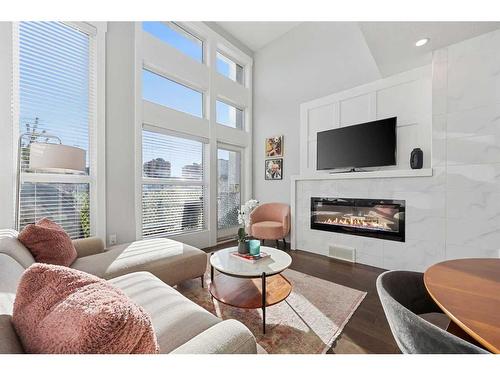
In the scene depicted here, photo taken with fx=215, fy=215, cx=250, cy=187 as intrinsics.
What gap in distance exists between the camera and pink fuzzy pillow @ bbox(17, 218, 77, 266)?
1.41 metres

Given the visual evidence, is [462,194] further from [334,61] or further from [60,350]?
[60,350]

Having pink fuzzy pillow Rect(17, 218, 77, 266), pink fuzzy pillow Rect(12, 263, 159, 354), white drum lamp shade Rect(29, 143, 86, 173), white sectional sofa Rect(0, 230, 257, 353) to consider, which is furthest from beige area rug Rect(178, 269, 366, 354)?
white drum lamp shade Rect(29, 143, 86, 173)

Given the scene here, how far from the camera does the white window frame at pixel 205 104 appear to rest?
299 centimetres

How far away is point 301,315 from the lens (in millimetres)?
1693

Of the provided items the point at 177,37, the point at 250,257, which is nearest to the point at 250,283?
the point at 250,257

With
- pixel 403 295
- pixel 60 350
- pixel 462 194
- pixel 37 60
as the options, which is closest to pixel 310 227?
pixel 462 194

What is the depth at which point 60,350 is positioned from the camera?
47 centimetres

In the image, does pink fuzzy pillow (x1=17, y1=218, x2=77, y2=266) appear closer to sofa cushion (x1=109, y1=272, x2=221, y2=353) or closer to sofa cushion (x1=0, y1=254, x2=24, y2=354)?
sofa cushion (x1=0, y1=254, x2=24, y2=354)

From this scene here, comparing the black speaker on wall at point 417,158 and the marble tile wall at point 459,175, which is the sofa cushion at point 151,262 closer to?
the marble tile wall at point 459,175

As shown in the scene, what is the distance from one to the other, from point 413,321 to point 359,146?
278 centimetres

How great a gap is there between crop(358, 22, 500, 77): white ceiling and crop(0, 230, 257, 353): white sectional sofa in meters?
2.74

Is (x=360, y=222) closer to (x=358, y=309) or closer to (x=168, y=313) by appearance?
(x=358, y=309)

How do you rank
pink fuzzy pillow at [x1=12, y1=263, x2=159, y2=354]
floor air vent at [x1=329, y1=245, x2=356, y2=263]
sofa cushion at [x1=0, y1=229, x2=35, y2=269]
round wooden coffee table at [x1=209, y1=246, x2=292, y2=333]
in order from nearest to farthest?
1. pink fuzzy pillow at [x1=12, y1=263, x2=159, y2=354]
2. sofa cushion at [x1=0, y1=229, x2=35, y2=269]
3. round wooden coffee table at [x1=209, y1=246, x2=292, y2=333]
4. floor air vent at [x1=329, y1=245, x2=356, y2=263]
